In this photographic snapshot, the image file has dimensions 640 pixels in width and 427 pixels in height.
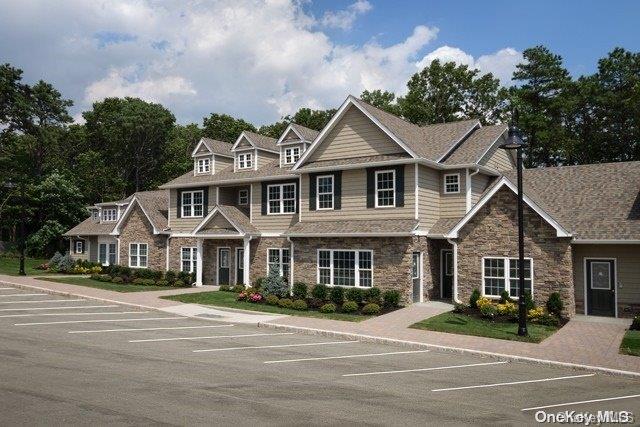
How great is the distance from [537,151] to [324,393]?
43643mm

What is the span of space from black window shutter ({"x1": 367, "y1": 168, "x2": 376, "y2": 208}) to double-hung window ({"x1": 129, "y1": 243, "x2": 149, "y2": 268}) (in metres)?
17.7

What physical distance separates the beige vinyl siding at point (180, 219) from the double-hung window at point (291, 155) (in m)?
5.36

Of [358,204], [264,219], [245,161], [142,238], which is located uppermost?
[245,161]

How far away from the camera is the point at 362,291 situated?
925 inches

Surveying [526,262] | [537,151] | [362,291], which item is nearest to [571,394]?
[526,262]

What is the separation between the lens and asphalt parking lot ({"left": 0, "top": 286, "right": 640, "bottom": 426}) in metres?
8.88

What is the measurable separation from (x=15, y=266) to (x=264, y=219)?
25.5 m

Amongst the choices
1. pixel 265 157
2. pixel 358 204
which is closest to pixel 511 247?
pixel 358 204

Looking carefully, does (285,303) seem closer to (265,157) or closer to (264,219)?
(264,219)

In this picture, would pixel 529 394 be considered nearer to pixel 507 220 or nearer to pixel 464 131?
pixel 507 220

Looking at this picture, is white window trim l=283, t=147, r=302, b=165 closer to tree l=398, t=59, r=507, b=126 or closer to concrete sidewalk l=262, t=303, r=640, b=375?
concrete sidewalk l=262, t=303, r=640, b=375

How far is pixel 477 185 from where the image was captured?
1053 inches

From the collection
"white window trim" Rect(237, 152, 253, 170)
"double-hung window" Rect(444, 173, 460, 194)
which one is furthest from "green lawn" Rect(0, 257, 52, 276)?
"double-hung window" Rect(444, 173, 460, 194)

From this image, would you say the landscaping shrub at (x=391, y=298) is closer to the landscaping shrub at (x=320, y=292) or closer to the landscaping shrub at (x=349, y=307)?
the landscaping shrub at (x=349, y=307)
